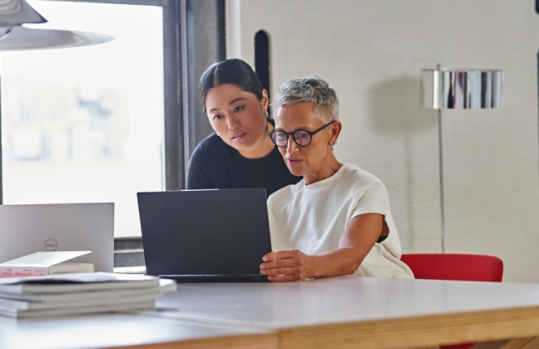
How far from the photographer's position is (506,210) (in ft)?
15.3

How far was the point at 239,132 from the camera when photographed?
334 centimetres

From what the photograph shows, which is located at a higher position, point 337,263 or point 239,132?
point 239,132

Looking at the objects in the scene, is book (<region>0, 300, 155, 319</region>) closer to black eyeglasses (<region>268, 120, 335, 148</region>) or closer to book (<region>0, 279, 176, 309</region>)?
book (<region>0, 279, 176, 309</region>)

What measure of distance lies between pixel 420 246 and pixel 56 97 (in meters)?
2.39

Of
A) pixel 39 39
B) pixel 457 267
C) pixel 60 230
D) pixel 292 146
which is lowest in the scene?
pixel 457 267

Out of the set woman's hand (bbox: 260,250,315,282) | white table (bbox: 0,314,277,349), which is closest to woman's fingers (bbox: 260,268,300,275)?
woman's hand (bbox: 260,250,315,282)

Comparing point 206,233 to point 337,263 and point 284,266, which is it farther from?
point 337,263

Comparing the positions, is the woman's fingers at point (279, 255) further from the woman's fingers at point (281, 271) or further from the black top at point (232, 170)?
the black top at point (232, 170)

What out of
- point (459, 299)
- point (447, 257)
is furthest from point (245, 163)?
point (459, 299)

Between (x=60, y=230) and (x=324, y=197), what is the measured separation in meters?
0.92

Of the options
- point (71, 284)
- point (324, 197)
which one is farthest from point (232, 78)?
point (71, 284)

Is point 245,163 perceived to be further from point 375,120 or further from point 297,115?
point 375,120

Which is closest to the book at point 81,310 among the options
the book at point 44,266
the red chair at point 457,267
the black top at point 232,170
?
the book at point 44,266

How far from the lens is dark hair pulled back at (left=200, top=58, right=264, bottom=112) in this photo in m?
3.36
